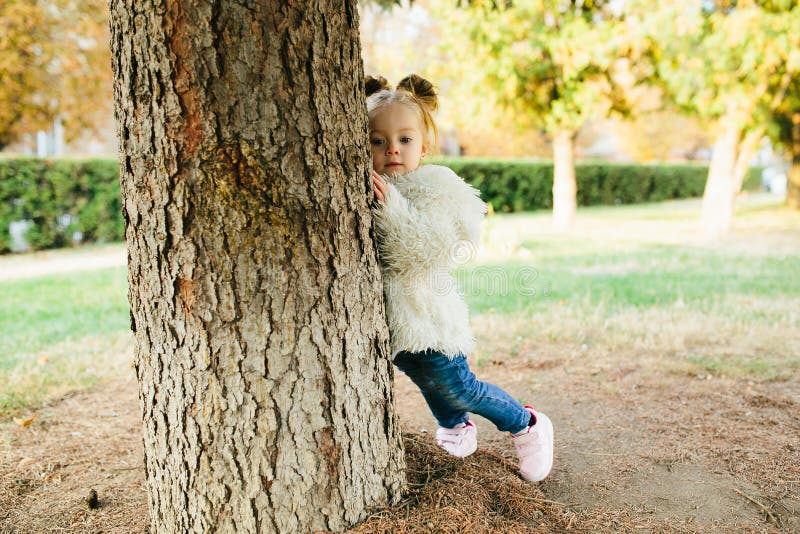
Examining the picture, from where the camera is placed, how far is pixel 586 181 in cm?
2133

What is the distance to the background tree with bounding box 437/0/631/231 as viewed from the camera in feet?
33.9

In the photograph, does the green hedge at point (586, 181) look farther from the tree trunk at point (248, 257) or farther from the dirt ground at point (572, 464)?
the tree trunk at point (248, 257)

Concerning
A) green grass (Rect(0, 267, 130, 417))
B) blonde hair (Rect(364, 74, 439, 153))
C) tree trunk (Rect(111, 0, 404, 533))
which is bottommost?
green grass (Rect(0, 267, 130, 417))

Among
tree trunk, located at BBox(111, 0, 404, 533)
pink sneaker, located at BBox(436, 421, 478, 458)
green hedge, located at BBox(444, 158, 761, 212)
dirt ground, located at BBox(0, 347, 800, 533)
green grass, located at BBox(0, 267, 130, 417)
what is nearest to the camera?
tree trunk, located at BBox(111, 0, 404, 533)

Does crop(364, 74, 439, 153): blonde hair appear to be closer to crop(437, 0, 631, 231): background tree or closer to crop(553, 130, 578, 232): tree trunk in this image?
crop(437, 0, 631, 231): background tree

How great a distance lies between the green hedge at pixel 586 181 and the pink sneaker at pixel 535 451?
Answer: 12103mm

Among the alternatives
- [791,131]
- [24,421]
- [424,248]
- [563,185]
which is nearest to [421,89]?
[424,248]

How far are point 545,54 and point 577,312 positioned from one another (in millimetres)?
7794

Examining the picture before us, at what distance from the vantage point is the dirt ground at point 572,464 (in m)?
2.05

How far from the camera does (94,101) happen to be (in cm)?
1526

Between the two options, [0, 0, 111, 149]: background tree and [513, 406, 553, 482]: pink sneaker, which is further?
[0, 0, 111, 149]: background tree

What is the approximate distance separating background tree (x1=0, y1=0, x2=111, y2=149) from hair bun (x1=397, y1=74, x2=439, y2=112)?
13.9 m

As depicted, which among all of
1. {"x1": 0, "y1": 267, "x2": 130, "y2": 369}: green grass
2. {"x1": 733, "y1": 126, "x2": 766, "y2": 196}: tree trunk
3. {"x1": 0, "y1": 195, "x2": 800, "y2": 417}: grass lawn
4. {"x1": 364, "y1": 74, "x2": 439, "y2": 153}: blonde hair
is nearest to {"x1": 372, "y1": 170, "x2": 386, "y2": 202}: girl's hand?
{"x1": 364, "y1": 74, "x2": 439, "y2": 153}: blonde hair

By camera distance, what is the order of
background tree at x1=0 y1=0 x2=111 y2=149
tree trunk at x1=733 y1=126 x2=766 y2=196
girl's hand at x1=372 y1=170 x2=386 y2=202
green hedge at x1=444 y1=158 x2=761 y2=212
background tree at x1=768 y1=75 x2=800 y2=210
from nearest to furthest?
girl's hand at x1=372 y1=170 x2=386 y2=202 < tree trunk at x1=733 y1=126 x2=766 y2=196 < background tree at x1=768 y1=75 x2=800 y2=210 < background tree at x1=0 y1=0 x2=111 y2=149 < green hedge at x1=444 y1=158 x2=761 y2=212
